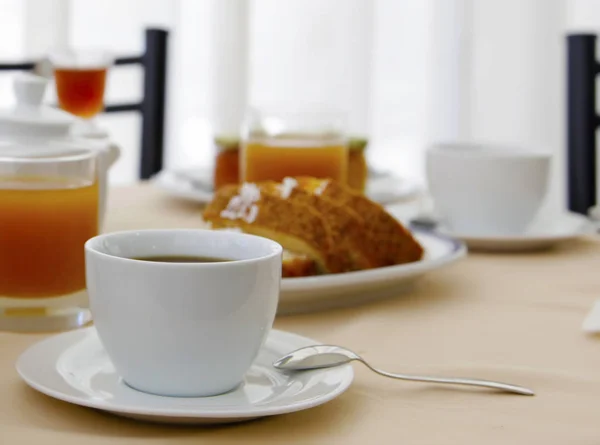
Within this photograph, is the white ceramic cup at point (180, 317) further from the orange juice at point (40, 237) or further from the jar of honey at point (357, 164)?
the jar of honey at point (357, 164)

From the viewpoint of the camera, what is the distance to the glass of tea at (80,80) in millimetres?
1313

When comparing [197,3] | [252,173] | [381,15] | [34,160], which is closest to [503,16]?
[381,15]

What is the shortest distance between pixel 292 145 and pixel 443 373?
2.21 feet

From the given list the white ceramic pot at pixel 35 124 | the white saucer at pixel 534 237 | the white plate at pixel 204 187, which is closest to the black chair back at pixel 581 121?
the white plate at pixel 204 187

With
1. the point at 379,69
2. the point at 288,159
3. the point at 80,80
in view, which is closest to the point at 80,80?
the point at 80,80

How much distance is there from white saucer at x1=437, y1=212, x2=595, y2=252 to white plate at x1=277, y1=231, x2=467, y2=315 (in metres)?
0.17

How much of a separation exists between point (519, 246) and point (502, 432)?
1.96 feet

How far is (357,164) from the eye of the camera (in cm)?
137

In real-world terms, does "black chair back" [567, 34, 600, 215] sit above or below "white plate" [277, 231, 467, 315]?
above

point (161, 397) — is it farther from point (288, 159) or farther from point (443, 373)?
point (288, 159)

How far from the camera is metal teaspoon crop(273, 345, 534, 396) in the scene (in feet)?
1.83

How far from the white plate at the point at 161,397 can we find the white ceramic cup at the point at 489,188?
0.53 m

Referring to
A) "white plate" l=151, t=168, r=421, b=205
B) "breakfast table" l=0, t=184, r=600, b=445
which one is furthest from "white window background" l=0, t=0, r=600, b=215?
"breakfast table" l=0, t=184, r=600, b=445

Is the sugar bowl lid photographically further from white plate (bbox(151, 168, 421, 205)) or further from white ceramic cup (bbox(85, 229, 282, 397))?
white plate (bbox(151, 168, 421, 205))
